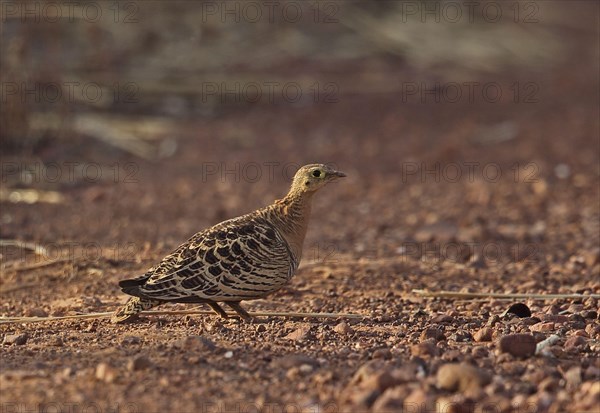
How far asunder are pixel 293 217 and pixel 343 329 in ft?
3.55

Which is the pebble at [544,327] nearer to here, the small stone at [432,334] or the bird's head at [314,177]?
the small stone at [432,334]

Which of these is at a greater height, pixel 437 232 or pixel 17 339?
pixel 437 232

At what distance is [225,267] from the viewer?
5902mm

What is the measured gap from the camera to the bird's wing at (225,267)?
5812 millimetres

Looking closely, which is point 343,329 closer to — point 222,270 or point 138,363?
point 222,270

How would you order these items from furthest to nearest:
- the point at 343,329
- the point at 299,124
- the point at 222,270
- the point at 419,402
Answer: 1. the point at 299,124
2. the point at 222,270
3. the point at 343,329
4. the point at 419,402

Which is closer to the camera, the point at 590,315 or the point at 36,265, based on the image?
the point at 590,315

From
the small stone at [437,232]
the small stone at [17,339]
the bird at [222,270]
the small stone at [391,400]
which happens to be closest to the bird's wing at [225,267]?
the bird at [222,270]

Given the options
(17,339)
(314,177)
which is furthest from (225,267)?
(17,339)

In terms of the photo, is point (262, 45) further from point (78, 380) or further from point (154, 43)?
point (78, 380)

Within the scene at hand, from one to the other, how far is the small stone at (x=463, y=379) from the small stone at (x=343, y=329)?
1201mm

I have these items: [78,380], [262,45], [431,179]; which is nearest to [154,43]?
[262,45]

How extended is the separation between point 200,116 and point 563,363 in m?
11.1

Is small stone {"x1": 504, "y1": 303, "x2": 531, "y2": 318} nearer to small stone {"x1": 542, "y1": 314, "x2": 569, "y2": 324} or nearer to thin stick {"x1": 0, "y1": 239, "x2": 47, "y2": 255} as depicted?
small stone {"x1": 542, "y1": 314, "x2": 569, "y2": 324}
